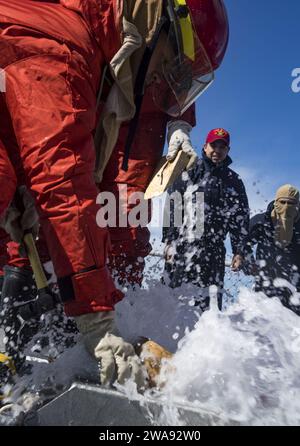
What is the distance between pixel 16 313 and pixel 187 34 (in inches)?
52.2

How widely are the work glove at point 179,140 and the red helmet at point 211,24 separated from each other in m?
0.34

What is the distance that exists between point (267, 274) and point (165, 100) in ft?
6.98

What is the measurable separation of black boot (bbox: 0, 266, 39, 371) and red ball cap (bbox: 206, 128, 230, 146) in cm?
231

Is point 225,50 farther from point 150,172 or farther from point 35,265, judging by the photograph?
point 35,265

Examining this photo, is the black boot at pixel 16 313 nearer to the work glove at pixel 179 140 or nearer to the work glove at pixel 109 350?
the work glove at pixel 109 350

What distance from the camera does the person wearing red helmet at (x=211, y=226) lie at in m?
3.37

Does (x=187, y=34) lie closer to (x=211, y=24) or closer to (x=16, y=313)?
(x=211, y=24)

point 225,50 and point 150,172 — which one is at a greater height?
point 225,50

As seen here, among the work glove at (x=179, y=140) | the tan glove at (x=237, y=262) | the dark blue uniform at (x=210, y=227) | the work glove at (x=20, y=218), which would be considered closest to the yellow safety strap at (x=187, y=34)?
the work glove at (x=179, y=140)

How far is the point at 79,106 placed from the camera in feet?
4.35

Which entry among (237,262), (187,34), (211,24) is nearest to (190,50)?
(187,34)

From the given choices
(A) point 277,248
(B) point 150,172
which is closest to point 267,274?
(A) point 277,248
